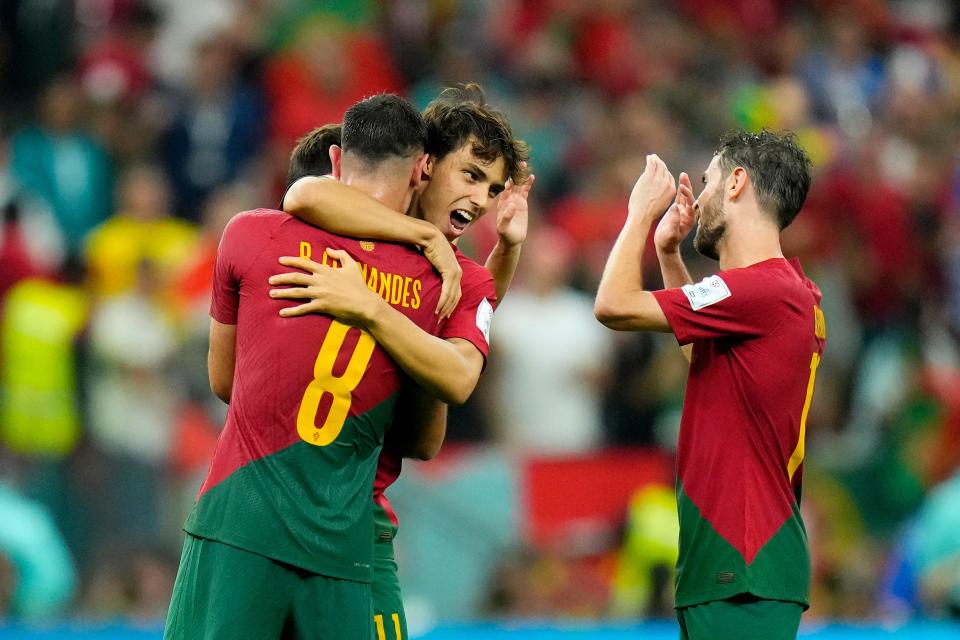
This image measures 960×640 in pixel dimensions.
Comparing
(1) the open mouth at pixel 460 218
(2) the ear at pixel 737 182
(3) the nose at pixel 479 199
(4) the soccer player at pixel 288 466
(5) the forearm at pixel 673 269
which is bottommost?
(4) the soccer player at pixel 288 466

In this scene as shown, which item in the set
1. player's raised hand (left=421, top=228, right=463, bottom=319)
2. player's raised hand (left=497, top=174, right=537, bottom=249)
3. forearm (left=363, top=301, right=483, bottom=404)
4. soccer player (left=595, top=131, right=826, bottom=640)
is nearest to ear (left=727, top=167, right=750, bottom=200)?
soccer player (left=595, top=131, right=826, bottom=640)

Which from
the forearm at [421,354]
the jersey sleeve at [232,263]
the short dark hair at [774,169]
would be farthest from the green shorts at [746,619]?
the jersey sleeve at [232,263]

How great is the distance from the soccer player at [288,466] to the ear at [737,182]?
1087 mm

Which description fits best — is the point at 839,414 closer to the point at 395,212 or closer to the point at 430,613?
the point at 430,613

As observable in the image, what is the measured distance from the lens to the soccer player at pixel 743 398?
13.9 feet

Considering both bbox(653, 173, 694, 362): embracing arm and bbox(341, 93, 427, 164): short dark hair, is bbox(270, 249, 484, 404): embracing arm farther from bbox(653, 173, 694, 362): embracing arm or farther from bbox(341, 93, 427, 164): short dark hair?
bbox(653, 173, 694, 362): embracing arm

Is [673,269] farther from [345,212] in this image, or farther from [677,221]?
[345,212]

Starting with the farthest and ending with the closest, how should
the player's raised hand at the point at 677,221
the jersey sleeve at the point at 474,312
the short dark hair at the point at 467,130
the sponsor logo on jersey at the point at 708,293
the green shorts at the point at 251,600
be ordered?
the player's raised hand at the point at 677,221 → the short dark hair at the point at 467,130 → the sponsor logo on jersey at the point at 708,293 → the jersey sleeve at the point at 474,312 → the green shorts at the point at 251,600

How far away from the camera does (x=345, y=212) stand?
403 centimetres

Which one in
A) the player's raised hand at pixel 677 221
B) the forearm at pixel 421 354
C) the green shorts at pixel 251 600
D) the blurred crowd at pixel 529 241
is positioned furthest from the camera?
the blurred crowd at pixel 529 241

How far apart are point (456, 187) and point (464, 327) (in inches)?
21.8

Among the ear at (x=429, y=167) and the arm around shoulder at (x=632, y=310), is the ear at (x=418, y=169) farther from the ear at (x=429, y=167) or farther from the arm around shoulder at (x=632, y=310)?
the arm around shoulder at (x=632, y=310)

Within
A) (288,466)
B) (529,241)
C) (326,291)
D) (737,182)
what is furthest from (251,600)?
(529,241)

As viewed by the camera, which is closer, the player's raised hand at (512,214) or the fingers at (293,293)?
the fingers at (293,293)
